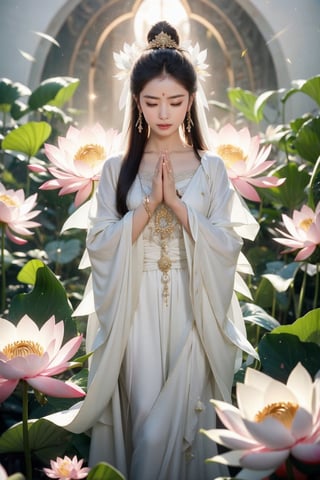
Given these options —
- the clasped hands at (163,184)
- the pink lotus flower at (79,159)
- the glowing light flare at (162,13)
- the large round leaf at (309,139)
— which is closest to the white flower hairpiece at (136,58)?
the pink lotus flower at (79,159)

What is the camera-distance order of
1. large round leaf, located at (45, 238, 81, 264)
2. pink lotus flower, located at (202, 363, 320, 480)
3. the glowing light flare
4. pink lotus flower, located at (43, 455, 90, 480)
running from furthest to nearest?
1. the glowing light flare
2. large round leaf, located at (45, 238, 81, 264)
3. pink lotus flower, located at (43, 455, 90, 480)
4. pink lotus flower, located at (202, 363, 320, 480)

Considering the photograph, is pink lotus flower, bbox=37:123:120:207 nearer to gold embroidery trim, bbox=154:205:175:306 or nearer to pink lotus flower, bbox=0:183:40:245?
pink lotus flower, bbox=0:183:40:245

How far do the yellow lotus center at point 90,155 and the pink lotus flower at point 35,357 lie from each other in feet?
1.65

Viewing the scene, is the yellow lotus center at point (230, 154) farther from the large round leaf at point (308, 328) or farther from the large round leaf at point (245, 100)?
the large round leaf at point (245, 100)

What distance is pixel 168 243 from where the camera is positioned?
70.9 inches

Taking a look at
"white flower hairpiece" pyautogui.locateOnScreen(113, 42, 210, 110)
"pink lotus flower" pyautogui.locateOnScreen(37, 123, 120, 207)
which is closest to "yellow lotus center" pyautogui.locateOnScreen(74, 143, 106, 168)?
"pink lotus flower" pyautogui.locateOnScreen(37, 123, 120, 207)

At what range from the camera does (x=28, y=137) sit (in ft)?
7.57

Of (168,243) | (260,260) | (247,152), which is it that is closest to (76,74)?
Answer: (260,260)

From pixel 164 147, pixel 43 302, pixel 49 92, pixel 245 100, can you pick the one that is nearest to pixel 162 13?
pixel 245 100

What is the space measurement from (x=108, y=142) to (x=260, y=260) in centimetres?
72

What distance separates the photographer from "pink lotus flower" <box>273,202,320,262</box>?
1.92m

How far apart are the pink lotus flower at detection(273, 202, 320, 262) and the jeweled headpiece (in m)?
0.48

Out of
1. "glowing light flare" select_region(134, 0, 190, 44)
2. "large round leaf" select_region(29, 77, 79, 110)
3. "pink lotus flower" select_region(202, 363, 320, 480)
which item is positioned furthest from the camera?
"glowing light flare" select_region(134, 0, 190, 44)

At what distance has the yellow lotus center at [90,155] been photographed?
2.07 m
